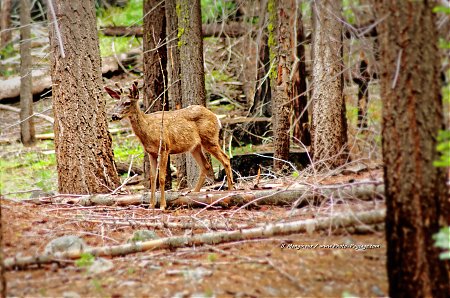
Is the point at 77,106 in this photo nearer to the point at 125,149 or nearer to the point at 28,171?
the point at 28,171

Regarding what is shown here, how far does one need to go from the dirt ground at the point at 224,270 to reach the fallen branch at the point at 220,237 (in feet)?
0.25

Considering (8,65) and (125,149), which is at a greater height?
(8,65)

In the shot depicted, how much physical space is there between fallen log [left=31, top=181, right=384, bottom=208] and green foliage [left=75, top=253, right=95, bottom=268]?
73.1 inches

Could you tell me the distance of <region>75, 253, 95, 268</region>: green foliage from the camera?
5.80 meters

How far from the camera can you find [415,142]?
190 inches

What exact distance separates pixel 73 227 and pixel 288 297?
3.43 m

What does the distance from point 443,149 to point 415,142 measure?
0.21 meters

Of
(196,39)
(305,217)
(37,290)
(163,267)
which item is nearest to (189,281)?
(163,267)

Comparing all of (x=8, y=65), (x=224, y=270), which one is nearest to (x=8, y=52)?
(x=8, y=65)

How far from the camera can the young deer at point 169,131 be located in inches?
A: 355

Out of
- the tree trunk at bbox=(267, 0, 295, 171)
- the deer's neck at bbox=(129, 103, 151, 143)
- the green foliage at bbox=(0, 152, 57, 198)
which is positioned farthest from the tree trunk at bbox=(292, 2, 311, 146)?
the green foliage at bbox=(0, 152, 57, 198)

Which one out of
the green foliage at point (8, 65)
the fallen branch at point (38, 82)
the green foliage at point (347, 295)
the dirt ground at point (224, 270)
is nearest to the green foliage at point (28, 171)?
the fallen branch at point (38, 82)

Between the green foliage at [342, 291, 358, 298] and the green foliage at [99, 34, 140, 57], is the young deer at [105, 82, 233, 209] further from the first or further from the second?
the green foliage at [99, 34, 140, 57]

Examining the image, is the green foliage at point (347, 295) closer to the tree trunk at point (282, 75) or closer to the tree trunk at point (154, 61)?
the tree trunk at point (282, 75)
